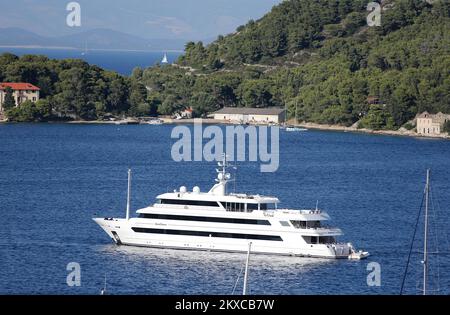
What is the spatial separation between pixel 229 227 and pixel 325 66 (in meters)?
94.0

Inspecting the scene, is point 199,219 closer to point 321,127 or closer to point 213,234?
point 213,234

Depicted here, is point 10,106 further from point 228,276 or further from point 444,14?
point 228,276

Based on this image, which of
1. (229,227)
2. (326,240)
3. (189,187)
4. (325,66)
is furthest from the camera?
(325,66)

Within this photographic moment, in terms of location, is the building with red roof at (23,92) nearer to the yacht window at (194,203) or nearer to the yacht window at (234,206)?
the yacht window at (194,203)

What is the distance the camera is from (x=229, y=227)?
32.1 meters

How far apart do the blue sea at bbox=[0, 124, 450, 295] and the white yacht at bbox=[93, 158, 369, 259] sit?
38 cm

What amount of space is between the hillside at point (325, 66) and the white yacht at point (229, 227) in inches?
2894

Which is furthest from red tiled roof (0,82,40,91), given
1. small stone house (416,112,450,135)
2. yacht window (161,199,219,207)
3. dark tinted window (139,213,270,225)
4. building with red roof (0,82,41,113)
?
yacht window (161,199,219,207)

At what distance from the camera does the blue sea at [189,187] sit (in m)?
27.5

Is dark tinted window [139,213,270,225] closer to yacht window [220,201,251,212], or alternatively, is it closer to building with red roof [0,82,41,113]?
yacht window [220,201,251,212]

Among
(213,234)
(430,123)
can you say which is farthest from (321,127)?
(213,234)

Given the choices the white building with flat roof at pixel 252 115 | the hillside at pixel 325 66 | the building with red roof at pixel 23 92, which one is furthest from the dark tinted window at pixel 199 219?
the building with red roof at pixel 23 92
